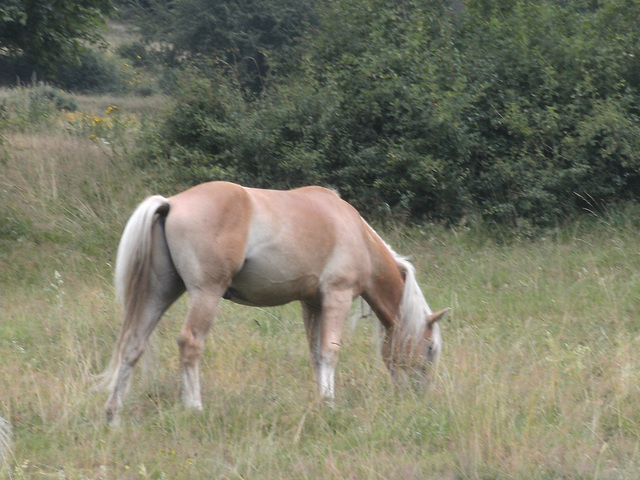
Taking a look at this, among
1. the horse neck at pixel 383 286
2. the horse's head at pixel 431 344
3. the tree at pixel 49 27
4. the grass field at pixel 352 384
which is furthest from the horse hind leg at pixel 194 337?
the tree at pixel 49 27

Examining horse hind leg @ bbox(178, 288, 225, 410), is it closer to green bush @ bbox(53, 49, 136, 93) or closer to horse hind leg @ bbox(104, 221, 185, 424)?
horse hind leg @ bbox(104, 221, 185, 424)

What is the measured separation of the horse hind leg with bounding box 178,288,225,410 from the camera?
475 cm

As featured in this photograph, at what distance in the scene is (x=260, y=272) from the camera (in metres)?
5.04

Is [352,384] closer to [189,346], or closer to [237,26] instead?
[189,346]

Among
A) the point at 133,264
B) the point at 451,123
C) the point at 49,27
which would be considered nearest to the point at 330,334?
the point at 133,264

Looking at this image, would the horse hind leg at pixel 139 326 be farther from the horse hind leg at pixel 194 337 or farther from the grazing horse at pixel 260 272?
the horse hind leg at pixel 194 337

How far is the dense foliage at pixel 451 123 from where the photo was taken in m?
10.7

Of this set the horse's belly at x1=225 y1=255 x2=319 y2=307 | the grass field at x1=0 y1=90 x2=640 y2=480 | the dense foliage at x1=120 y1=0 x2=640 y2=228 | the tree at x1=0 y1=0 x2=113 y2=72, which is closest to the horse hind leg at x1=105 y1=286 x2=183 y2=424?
the grass field at x1=0 y1=90 x2=640 y2=480

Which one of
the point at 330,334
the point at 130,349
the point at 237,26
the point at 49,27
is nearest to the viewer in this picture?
the point at 130,349

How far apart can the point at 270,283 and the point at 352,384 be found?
100 cm

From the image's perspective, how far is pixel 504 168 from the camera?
423 inches

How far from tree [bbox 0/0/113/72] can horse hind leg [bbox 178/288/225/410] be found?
6.16 m

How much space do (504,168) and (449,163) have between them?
30.7 inches

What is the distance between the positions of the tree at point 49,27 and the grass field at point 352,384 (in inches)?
104
